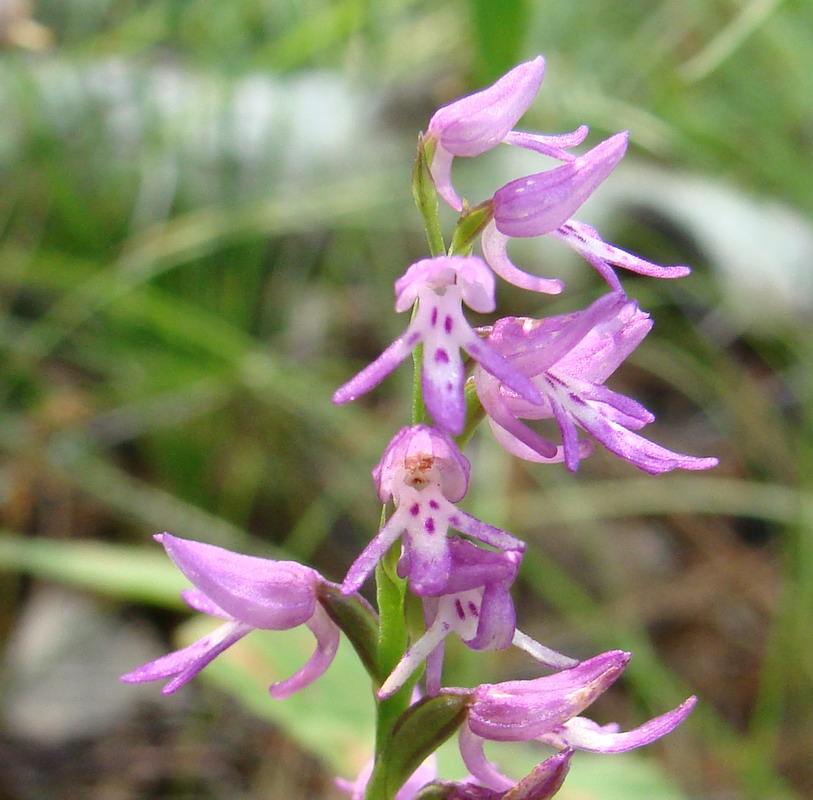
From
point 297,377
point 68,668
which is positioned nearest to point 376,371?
point 297,377

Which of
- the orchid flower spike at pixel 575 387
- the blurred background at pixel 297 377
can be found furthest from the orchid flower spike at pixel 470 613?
the blurred background at pixel 297 377

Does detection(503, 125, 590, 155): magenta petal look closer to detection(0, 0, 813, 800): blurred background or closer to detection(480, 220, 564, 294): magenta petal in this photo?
detection(480, 220, 564, 294): magenta petal

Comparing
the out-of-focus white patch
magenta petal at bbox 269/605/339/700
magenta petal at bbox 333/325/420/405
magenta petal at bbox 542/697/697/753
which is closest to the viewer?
magenta petal at bbox 333/325/420/405

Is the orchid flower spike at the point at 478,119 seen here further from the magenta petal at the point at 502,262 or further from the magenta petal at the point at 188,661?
the magenta petal at the point at 188,661

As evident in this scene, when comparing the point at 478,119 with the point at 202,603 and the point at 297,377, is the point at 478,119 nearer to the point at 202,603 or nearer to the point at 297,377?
the point at 202,603

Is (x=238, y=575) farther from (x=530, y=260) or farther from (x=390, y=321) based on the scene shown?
(x=530, y=260)

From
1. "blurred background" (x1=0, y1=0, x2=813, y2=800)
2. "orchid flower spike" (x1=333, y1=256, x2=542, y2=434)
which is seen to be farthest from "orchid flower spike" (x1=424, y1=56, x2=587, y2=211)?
"blurred background" (x1=0, y1=0, x2=813, y2=800)

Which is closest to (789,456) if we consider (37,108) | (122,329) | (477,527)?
(122,329)
